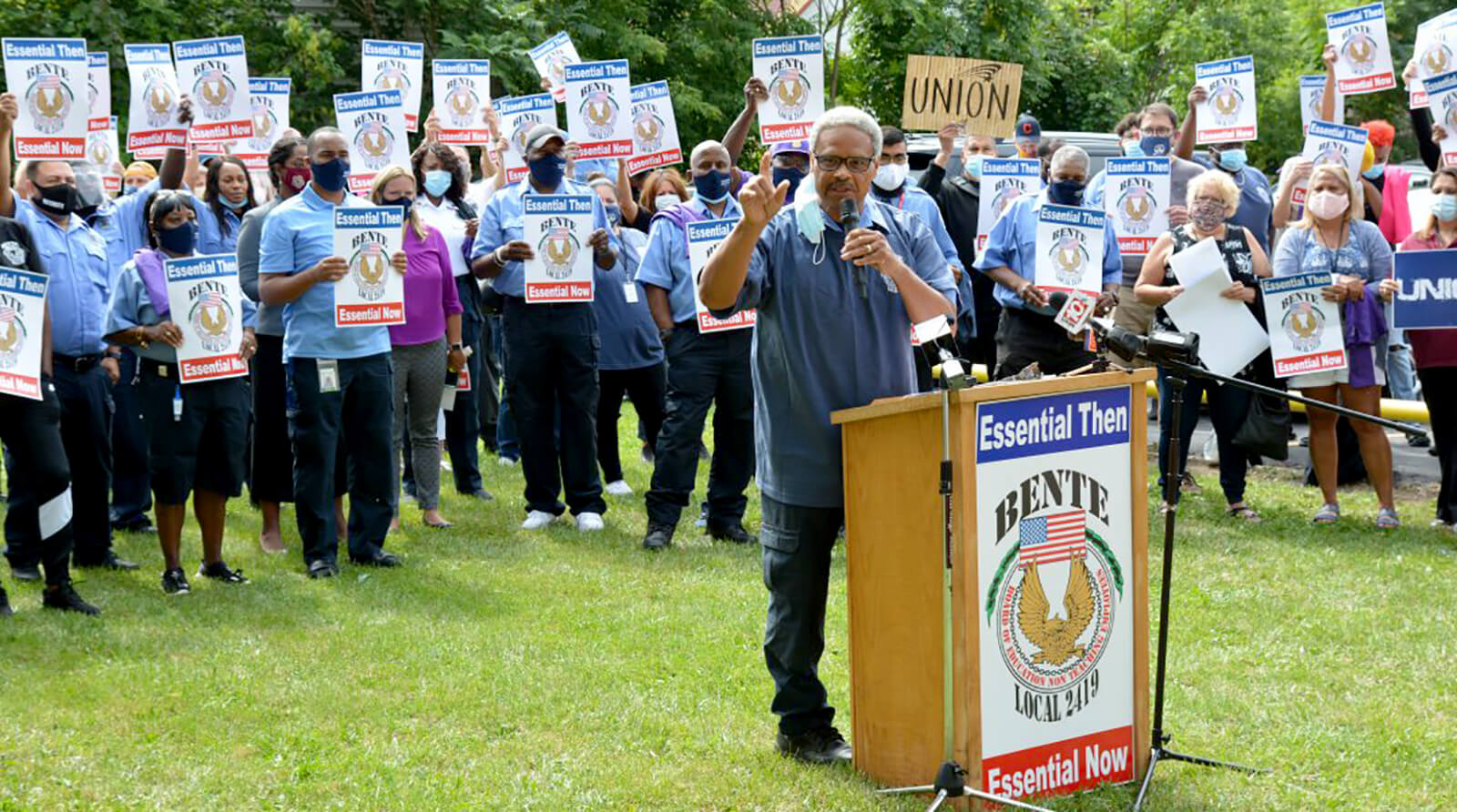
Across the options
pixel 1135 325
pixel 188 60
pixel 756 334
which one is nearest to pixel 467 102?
pixel 188 60

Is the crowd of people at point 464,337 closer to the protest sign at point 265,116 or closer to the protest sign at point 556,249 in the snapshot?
the protest sign at point 556,249

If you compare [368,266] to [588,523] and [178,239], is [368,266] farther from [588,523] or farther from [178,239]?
[588,523]

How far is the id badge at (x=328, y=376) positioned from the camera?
29.7 feet

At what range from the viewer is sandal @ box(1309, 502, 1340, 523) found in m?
10.9

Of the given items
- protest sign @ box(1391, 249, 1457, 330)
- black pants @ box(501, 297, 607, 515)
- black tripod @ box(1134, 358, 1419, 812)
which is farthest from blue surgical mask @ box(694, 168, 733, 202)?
black tripod @ box(1134, 358, 1419, 812)

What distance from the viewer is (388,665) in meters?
7.25

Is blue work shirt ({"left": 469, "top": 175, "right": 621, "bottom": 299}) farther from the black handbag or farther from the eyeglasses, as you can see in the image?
the eyeglasses

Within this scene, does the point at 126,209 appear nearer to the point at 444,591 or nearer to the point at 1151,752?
the point at 444,591

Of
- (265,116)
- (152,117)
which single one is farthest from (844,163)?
(265,116)

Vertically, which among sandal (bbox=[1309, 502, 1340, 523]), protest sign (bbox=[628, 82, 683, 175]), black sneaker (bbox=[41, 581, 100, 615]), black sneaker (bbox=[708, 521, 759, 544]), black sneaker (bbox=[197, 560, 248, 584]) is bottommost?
sandal (bbox=[1309, 502, 1340, 523])

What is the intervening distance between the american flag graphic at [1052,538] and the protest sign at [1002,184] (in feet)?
23.0

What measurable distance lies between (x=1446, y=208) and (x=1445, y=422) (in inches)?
54.5

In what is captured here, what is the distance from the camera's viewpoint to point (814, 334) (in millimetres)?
5496

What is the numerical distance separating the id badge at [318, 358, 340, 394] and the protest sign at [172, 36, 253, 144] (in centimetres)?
346
